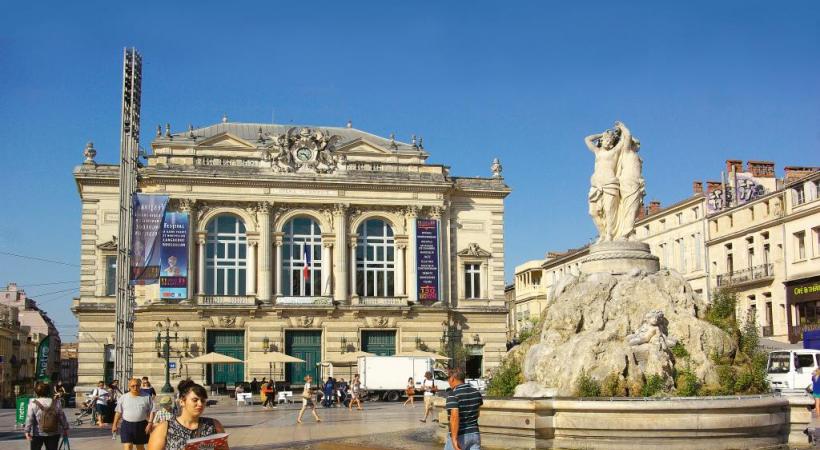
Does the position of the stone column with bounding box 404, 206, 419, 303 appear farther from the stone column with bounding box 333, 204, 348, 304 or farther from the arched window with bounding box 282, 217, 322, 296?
the arched window with bounding box 282, 217, 322, 296

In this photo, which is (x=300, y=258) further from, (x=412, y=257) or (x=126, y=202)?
(x=126, y=202)

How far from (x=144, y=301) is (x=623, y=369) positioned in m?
40.4

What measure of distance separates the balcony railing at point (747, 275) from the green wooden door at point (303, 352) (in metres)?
23.3

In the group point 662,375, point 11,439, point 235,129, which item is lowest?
point 11,439

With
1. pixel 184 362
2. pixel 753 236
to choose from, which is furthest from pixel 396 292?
pixel 753 236

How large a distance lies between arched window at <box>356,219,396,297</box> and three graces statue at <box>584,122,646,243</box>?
34.7 metres

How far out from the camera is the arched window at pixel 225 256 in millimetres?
55219

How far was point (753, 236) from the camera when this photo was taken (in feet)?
184

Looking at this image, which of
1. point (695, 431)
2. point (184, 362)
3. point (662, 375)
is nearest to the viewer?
point (695, 431)

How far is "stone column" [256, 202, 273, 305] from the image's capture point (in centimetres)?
5472

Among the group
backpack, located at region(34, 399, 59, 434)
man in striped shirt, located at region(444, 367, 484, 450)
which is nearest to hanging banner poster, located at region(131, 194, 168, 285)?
backpack, located at region(34, 399, 59, 434)

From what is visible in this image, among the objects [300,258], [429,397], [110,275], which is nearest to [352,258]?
[300,258]

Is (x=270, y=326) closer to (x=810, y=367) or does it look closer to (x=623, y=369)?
(x=810, y=367)

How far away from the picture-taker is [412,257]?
56062mm
